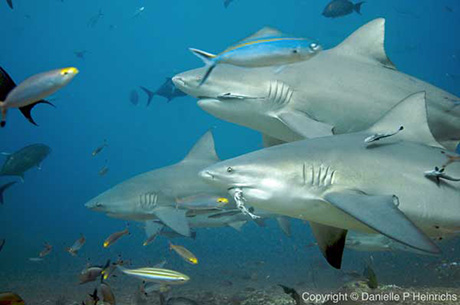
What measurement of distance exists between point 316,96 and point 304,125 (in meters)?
0.43

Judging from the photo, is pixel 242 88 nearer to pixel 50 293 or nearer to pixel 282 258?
pixel 50 293

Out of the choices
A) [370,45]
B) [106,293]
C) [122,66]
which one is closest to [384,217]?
[370,45]

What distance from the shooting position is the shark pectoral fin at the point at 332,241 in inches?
127

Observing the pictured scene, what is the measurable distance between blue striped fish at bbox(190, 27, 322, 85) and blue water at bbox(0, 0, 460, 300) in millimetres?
23402

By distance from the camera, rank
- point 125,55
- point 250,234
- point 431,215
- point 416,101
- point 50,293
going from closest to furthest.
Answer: point 431,215 → point 416,101 → point 50,293 → point 250,234 → point 125,55

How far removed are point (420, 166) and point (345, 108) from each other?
126 cm

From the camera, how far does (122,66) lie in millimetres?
86250

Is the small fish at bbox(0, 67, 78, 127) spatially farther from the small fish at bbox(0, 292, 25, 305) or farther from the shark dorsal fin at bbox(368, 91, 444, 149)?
the shark dorsal fin at bbox(368, 91, 444, 149)

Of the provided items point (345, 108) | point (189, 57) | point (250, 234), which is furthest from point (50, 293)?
point (189, 57)

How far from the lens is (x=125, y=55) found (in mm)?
83125

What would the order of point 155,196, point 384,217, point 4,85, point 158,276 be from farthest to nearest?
point 155,196
point 158,276
point 4,85
point 384,217

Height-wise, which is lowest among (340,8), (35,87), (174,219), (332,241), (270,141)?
(174,219)

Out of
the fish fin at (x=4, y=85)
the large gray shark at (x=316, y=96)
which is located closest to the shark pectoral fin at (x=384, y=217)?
the large gray shark at (x=316, y=96)

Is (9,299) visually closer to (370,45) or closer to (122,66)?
(370,45)
